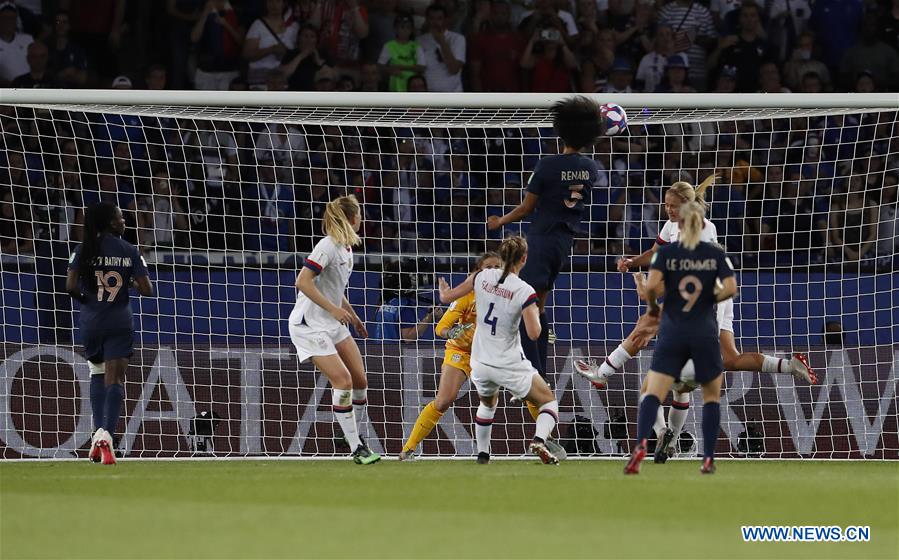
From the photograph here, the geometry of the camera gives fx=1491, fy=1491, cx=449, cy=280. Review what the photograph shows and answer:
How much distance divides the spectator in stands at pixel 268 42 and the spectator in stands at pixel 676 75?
469cm

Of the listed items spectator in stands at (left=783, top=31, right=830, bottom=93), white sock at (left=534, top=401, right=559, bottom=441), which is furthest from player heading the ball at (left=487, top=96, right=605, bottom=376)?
spectator in stands at (left=783, top=31, right=830, bottom=93)

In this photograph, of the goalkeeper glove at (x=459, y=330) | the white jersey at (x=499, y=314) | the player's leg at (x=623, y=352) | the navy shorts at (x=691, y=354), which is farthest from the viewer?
the player's leg at (x=623, y=352)

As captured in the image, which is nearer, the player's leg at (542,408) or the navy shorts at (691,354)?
the navy shorts at (691,354)

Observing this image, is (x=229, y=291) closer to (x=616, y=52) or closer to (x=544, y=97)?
(x=544, y=97)

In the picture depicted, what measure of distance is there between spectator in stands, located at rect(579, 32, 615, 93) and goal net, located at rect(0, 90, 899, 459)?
2.64m

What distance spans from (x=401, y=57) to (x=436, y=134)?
6.32ft

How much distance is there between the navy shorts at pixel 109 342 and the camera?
11.9 metres

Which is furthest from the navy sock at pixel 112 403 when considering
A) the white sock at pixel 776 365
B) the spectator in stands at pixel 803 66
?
the spectator in stands at pixel 803 66

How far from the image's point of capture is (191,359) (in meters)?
14.5

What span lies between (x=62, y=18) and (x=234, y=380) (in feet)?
19.3

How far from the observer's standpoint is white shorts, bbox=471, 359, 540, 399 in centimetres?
1158

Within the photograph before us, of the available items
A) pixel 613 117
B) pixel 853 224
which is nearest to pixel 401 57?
pixel 853 224

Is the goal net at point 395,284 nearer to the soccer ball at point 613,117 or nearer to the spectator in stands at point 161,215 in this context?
the spectator in stands at point 161,215

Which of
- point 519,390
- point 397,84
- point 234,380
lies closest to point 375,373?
point 234,380
